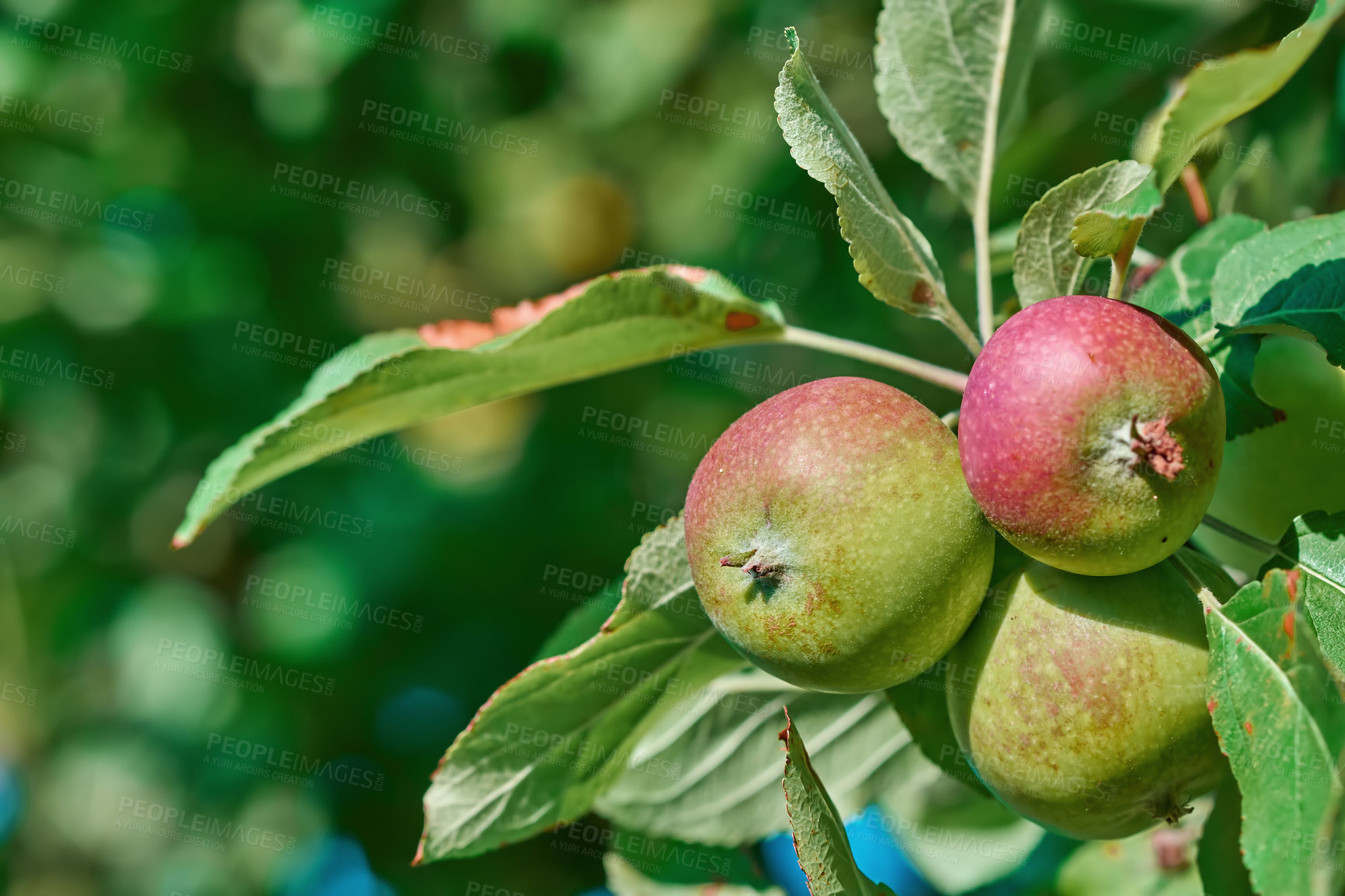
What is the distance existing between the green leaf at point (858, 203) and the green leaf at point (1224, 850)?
0.71m

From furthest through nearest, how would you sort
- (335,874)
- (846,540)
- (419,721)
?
(419,721) < (335,874) < (846,540)

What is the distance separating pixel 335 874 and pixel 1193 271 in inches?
95.8

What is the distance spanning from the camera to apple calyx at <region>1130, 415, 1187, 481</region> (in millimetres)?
Result: 940

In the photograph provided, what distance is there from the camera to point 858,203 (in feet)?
3.68

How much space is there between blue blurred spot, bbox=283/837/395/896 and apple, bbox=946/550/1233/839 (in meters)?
2.11

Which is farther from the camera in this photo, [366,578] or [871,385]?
[366,578]

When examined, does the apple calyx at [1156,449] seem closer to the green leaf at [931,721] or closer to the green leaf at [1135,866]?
the green leaf at [931,721]

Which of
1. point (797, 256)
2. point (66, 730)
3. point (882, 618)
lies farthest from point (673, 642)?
point (66, 730)

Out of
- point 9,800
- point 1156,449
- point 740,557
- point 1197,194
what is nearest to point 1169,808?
point 1156,449

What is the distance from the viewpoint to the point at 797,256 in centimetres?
263

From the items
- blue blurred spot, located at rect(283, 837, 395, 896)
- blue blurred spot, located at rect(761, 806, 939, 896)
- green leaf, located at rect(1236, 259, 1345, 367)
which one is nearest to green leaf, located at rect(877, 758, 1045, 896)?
blue blurred spot, located at rect(761, 806, 939, 896)

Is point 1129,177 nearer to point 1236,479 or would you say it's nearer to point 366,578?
point 1236,479

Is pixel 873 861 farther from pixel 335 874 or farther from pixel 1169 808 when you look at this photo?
pixel 335 874

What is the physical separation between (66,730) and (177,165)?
1882 millimetres
